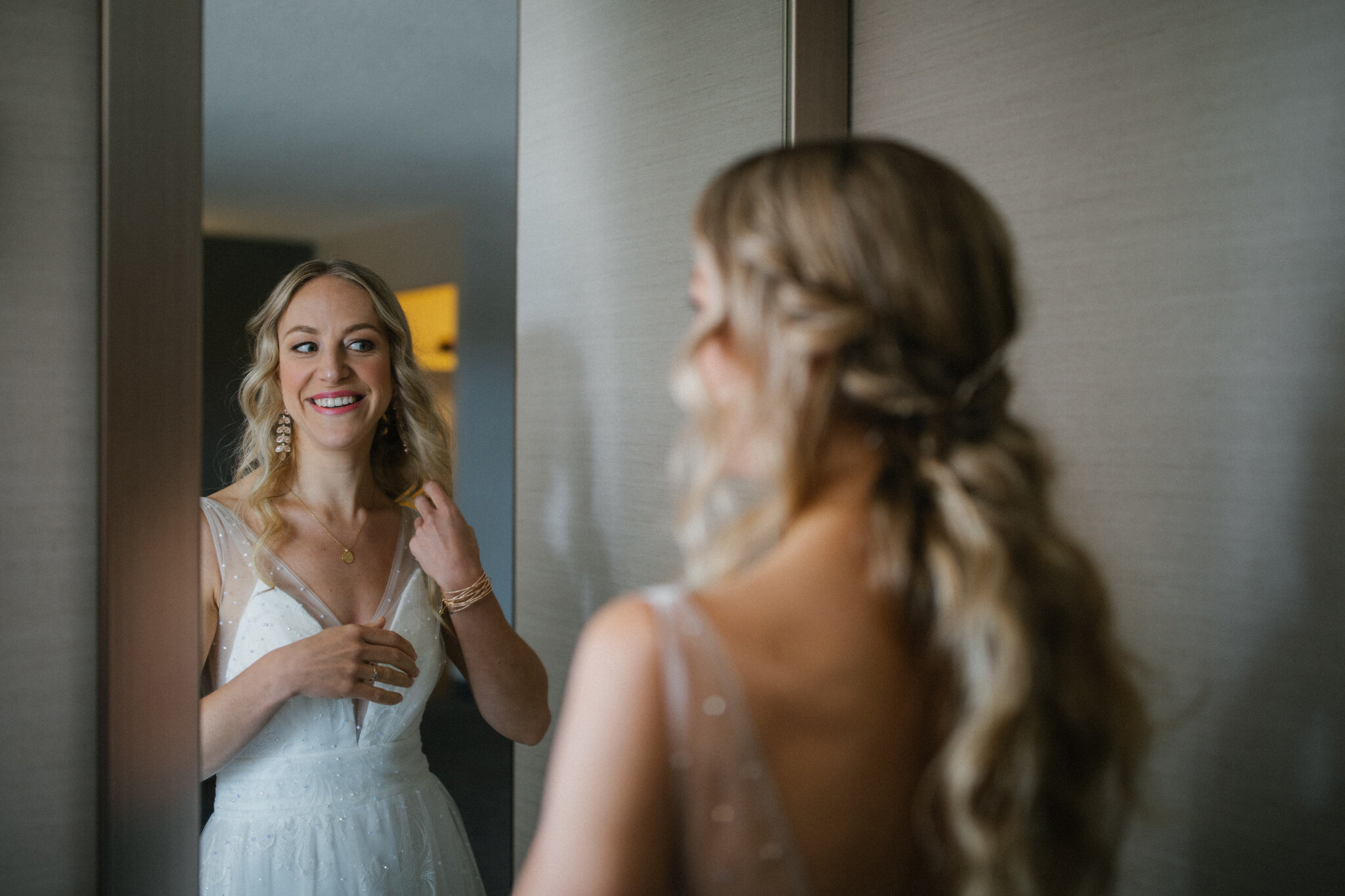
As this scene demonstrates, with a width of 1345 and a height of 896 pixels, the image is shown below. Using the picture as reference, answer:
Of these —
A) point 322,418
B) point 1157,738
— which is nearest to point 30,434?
point 322,418

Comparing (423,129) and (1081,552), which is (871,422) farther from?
(423,129)

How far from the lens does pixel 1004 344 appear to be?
79 cm

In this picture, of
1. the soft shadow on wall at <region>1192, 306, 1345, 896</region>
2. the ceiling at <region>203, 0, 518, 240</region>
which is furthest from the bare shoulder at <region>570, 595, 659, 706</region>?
the soft shadow on wall at <region>1192, 306, 1345, 896</region>

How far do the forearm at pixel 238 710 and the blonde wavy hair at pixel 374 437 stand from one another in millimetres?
106

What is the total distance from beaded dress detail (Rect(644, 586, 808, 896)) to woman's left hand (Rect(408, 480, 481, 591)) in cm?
55

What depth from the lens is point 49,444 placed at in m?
0.93

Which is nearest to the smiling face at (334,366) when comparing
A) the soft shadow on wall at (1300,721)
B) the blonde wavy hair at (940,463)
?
the blonde wavy hair at (940,463)

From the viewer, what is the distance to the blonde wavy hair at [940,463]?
729 mm

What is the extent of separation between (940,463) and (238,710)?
0.78m

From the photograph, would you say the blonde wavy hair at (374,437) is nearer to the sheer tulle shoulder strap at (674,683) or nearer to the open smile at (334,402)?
the open smile at (334,402)

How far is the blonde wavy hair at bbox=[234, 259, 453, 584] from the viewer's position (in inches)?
40.9

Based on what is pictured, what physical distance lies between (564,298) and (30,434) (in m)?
0.79

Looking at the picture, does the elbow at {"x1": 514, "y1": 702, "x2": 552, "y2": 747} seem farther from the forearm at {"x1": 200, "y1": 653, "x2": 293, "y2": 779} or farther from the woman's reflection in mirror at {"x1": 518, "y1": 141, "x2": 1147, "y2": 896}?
the woman's reflection in mirror at {"x1": 518, "y1": 141, "x2": 1147, "y2": 896}

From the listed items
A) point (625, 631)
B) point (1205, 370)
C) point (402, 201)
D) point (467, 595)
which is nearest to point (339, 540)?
point (467, 595)
